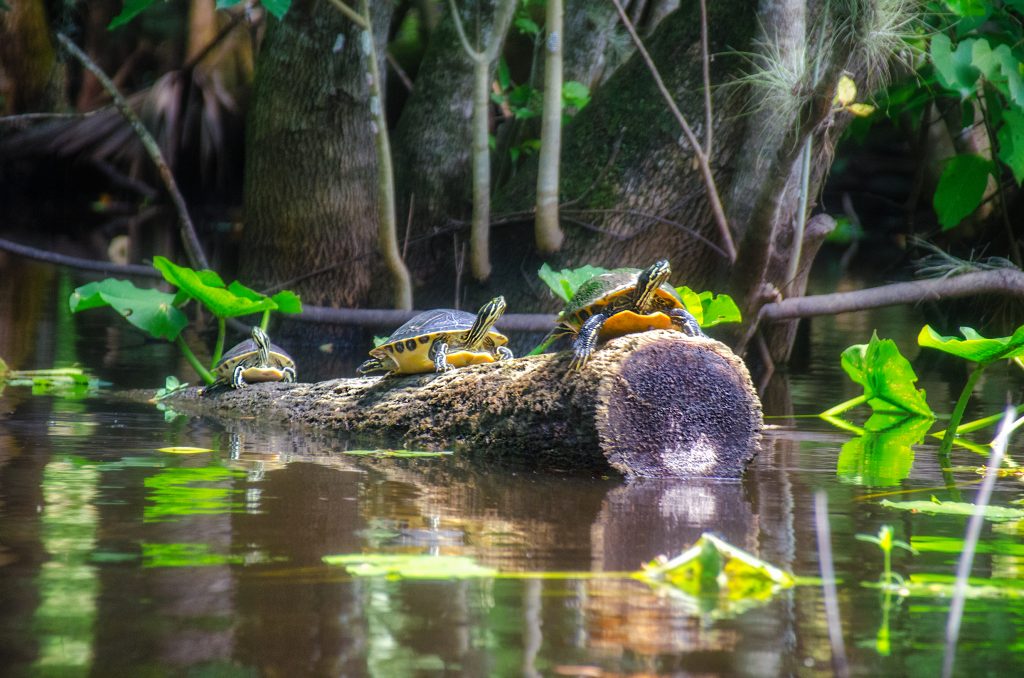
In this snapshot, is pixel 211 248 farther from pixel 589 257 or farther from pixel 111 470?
pixel 111 470

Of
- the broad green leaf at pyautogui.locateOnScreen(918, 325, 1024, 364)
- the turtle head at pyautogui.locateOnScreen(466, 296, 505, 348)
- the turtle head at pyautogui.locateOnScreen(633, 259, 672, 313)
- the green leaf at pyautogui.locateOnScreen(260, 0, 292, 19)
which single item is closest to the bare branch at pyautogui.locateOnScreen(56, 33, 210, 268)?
the green leaf at pyautogui.locateOnScreen(260, 0, 292, 19)

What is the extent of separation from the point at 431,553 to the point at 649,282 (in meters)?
1.43

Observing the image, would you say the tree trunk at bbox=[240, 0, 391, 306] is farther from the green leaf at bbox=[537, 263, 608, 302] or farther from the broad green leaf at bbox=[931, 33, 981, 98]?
the broad green leaf at bbox=[931, 33, 981, 98]

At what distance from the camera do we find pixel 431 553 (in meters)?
2.42

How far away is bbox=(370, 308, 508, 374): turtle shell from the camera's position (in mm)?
4172

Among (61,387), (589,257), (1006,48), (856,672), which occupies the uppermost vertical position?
(1006,48)

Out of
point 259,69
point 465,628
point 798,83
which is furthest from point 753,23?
point 465,628

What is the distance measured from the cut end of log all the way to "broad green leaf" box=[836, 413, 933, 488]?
14.3 inches

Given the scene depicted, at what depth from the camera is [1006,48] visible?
5664 mm

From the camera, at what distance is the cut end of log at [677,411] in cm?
344

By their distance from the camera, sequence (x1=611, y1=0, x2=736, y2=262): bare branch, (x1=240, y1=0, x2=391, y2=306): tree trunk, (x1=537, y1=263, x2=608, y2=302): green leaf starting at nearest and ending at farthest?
(x1=537, y1=263, x2=608, y2=302): green leaf, (x1=611, y1=0, x2=736, y2=262): bare branch, (x1=240, y1=0, x2=391, y2=306): tree trunk

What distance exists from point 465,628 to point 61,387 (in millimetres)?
4042

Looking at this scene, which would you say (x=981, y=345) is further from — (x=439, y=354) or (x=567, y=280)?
(x=439, y=354)

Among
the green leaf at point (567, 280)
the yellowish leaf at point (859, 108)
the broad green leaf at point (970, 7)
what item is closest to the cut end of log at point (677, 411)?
the green leaf at point (567, 280)
